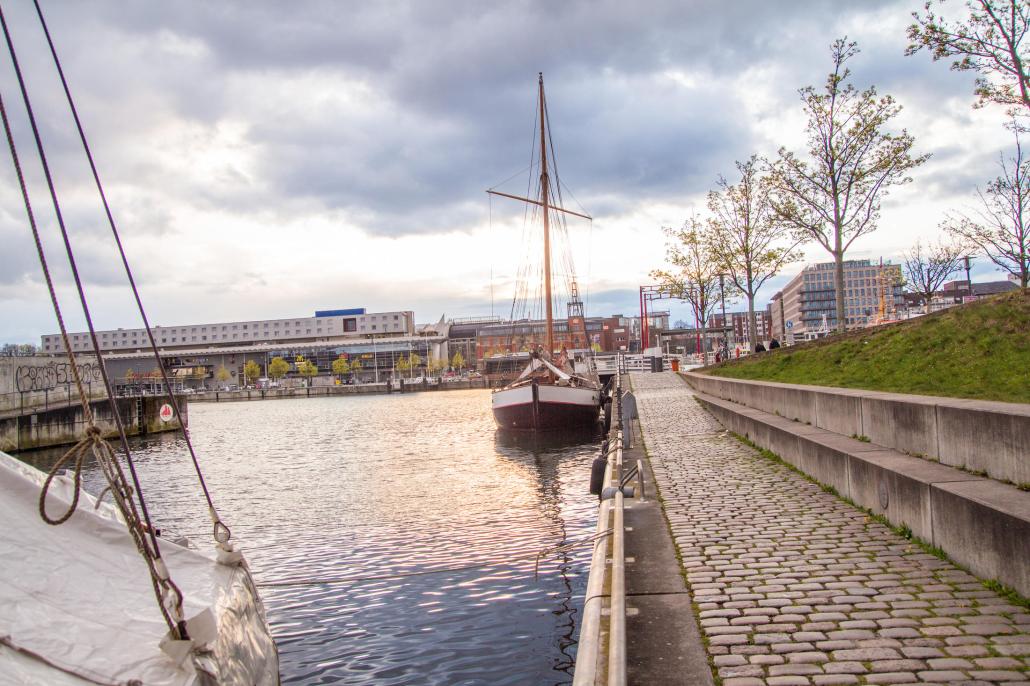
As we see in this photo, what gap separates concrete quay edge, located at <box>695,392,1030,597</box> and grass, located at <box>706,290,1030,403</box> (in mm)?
2208

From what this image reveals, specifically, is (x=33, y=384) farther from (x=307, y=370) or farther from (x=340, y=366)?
(x=307, y=370)

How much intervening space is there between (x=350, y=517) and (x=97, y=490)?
11442mm

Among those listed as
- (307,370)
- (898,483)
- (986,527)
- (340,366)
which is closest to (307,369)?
(307,370)

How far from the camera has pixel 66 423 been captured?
45.1 meters

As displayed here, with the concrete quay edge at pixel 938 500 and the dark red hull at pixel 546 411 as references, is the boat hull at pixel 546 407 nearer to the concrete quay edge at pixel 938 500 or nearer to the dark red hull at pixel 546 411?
the dark red hull at pixel 546 411

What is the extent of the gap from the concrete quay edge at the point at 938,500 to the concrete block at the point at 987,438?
20 centimetres

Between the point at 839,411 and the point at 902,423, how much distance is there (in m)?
2.98

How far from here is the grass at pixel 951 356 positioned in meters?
11.9

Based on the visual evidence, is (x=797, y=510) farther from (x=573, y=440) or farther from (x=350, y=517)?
(x=573, y=440)

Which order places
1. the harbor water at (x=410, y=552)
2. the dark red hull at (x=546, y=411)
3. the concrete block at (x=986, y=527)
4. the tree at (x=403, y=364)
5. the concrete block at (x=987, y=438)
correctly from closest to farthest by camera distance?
the concrete block at (x=986, y=527) → the concrete block at (x=987, y=438) → the harbor water at (x=410, y=552) → the dark red hull at (x=546, y=411) → the tree at (x=403, y=364)

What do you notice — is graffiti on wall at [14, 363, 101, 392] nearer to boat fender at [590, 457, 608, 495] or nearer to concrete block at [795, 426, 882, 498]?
boat fender at [590, 457, 608, 495]

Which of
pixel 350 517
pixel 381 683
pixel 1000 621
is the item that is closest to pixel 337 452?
pixel 350 517

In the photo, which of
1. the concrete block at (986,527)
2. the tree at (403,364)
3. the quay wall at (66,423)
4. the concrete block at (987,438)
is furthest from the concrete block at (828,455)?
the tree at (403,364)

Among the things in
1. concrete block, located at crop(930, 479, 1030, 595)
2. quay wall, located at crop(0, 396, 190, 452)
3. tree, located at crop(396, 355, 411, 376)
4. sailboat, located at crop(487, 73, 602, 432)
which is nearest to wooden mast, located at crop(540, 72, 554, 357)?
sailboat, located at crop(487, 73, 602, 432)
